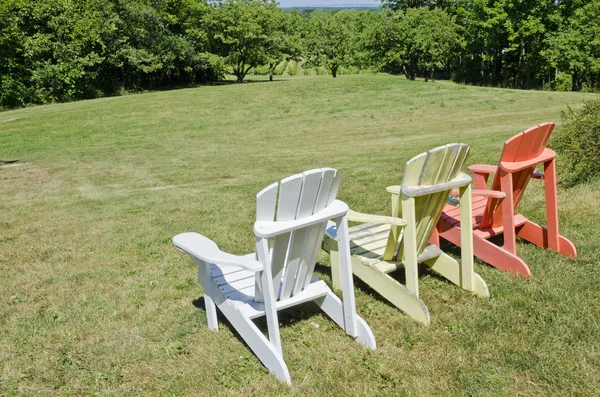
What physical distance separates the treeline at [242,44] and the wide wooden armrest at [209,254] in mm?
34070

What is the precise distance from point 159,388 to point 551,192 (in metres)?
4.27

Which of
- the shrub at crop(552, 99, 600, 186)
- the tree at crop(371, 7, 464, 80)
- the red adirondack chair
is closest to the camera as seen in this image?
the red adirondack chair

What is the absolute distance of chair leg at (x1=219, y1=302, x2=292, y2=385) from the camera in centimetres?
321

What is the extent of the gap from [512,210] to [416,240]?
4.10 ft

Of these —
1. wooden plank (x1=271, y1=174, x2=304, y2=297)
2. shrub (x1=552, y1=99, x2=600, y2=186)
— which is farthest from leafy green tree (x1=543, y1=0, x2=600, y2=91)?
wooden plank (x1=271, y1=174, x2=304, y2=297)

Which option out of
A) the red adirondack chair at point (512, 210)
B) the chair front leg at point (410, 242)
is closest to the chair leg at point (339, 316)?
the chair front leg at point (410, 242)

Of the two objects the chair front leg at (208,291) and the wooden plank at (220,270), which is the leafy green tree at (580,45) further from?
the chair front leg at (208,291)

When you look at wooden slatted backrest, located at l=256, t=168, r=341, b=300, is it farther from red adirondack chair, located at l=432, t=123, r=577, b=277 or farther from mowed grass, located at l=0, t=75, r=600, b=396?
red adirondack chair, located at l=432, t=123, r=577, b=277

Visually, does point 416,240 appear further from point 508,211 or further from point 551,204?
point 551,204

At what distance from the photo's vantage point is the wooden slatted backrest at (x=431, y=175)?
3582mm

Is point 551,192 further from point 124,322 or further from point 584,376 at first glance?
point 124,322

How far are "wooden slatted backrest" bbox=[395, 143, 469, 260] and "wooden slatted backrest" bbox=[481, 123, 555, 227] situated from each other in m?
0.72

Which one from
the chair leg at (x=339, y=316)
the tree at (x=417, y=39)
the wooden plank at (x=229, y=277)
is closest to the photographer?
the chair leg at (x=339, y=316)

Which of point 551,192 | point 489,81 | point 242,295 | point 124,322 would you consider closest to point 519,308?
point 551,192
